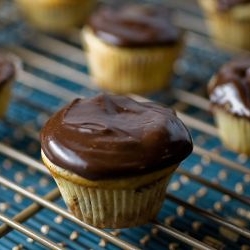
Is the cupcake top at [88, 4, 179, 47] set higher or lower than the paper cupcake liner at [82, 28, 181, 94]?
higher

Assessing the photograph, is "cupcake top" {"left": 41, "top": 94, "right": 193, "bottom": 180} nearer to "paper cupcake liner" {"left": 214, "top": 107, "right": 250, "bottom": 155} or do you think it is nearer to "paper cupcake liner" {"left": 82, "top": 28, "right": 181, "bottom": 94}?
"paper cupcake liner" {"left": 214, "top": 107, "right": 250, "bottom": 155}

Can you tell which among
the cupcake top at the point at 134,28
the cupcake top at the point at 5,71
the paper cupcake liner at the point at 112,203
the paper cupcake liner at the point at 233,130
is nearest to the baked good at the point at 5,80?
the cupcake top at the point at 5,71

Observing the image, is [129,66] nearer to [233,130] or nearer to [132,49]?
[132,49]

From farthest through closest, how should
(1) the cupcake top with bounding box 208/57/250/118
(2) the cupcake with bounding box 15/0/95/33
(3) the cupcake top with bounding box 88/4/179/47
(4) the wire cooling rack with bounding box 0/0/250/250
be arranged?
(2) the cupcake with bounding box 15/0/95/33
(3) the cupcake top with bounding box 88/4/179/47
(1) the cupcake top with bounding box 208/57/250/118
(4) the wire cooling rack with bounding box 0/0/250/250

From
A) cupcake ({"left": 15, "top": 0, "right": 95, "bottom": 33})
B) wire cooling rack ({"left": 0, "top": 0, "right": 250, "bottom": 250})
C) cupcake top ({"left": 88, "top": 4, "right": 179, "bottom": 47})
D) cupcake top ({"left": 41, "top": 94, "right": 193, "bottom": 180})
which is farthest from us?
cupcake ({"left": 15, "top": 0, "right": 95, "bottom": 33})

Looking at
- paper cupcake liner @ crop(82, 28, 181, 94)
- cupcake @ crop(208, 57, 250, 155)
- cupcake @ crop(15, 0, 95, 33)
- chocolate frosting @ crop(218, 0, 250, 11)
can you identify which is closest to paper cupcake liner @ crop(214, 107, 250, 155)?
cupcake @ crop(208, 57, 250, 155)
